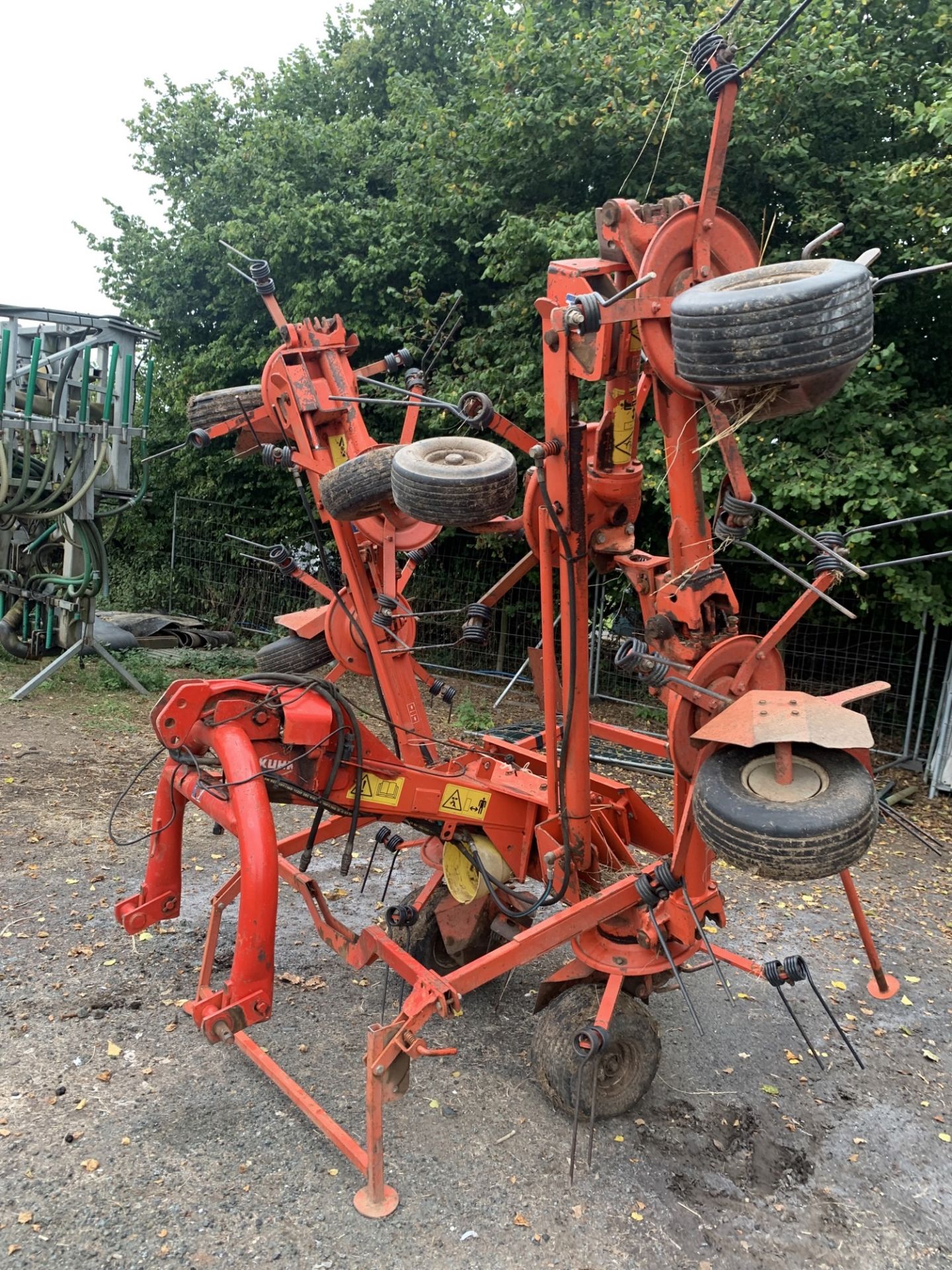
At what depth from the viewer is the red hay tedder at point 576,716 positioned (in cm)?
243

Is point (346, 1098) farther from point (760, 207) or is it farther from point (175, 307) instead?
point (175, 307)

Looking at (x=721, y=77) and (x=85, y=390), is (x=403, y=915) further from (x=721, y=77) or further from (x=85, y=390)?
(x=85, y=390)

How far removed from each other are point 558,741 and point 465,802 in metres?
0.49

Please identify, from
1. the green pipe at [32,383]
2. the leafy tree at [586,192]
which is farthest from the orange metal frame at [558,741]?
the green pipe at [32,383]

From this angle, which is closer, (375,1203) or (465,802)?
(375,1203)

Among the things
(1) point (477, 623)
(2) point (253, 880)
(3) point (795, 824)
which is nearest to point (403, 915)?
(2) point (253, 880)

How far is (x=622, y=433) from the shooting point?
3094 mm

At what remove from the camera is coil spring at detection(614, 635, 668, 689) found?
2686 millimetres

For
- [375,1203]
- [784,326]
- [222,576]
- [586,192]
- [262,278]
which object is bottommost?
[375,1203]

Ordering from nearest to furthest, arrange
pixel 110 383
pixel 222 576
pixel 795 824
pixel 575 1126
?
pixel 795 824 < pixel 575 1126 < pixel 110 383 < pixel 222 576

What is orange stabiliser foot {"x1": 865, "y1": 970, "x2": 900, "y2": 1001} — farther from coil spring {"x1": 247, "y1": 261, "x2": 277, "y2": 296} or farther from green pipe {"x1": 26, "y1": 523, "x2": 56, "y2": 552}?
green pipe {"x1": 26, "y1": 523, "x2": 56, "y2": 552}

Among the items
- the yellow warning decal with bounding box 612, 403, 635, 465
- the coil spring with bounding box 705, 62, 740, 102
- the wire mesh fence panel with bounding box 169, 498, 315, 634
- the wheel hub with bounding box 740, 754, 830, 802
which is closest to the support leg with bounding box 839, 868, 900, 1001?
the wheel hub with bounding box 740, 754, 830, 802

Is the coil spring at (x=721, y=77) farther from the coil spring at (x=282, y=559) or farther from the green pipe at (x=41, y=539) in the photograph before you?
the green pipe at (x=41, y=539)

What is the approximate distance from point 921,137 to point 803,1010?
681 cm
